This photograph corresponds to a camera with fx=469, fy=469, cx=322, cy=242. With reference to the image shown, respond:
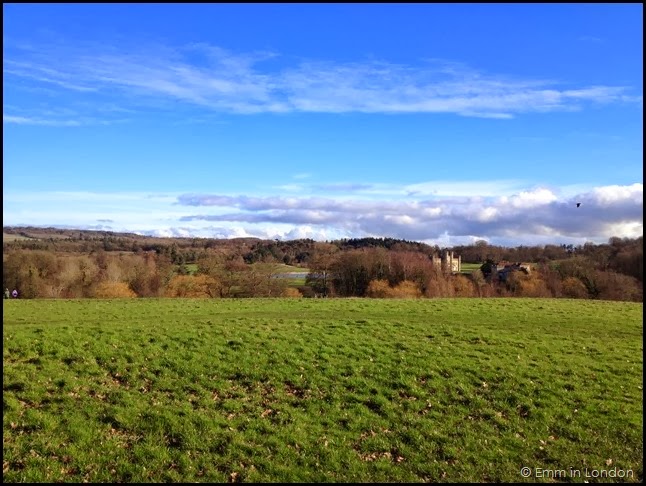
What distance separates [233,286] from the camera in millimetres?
70375

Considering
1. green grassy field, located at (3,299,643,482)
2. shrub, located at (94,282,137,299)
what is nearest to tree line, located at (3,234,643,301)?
shrub, located at (94,282,137,299)

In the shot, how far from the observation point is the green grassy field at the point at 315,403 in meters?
9.06

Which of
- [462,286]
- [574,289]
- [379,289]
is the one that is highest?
[574,289]

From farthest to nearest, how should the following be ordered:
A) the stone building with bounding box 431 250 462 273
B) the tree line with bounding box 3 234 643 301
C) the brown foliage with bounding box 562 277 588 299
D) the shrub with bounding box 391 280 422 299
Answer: the stone building with bounding box 431 250 462 273
the brown foliage with bounding box 562 277 588 299
the shrub with bounding box 391 280 422 299
the tree line with bounding box 3 234 643 301

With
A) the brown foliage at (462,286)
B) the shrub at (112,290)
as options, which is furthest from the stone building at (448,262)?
the shrub at (112,290)

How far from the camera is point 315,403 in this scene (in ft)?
39.5

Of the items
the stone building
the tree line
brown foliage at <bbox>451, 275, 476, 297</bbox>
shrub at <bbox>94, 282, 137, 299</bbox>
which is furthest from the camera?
the stone building

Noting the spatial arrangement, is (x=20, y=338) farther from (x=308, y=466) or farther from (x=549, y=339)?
(x=549, y=339)

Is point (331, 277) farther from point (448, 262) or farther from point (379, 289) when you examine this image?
point (448, 262)

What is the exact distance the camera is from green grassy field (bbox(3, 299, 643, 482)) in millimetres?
9062

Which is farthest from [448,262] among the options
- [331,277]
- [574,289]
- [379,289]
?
[379,289]

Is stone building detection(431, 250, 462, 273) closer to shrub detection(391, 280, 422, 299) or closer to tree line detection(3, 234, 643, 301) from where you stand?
tree line detection(3, 234, 643, 301)

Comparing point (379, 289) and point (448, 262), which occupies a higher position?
point (448, 262)

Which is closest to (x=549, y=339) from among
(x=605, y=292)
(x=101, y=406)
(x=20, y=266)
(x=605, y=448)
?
(x=605, y=448)
